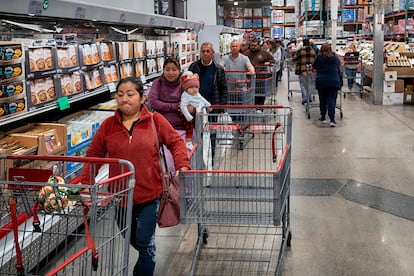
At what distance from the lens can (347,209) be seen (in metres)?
5.02

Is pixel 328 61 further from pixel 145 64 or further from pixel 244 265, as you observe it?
pixel 244 265

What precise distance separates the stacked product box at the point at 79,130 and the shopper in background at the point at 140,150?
4.35 feet

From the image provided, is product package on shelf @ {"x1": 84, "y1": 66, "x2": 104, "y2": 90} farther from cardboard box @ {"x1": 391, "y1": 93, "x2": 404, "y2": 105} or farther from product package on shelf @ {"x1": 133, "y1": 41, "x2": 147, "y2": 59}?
cardboard box @ {"x1": 391, "y1": 93, "x2": 404, "y2": 105}

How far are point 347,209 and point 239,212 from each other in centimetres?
210

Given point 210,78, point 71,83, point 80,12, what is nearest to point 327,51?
point 210,78

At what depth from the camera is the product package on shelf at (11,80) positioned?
11.5 feet

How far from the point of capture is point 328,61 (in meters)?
9.05

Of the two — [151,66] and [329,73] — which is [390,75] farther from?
[151,66]

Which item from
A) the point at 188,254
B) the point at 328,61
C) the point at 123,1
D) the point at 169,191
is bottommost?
the point at 188,254

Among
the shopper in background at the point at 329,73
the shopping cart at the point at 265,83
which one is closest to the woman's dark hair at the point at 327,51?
the shopper in background at the point at 329,73

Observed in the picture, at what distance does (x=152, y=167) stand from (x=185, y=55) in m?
6.20

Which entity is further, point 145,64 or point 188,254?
point 145,64

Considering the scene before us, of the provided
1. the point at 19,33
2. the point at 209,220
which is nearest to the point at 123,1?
the point at 19,33

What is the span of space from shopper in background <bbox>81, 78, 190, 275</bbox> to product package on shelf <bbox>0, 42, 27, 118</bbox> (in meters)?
0.88
